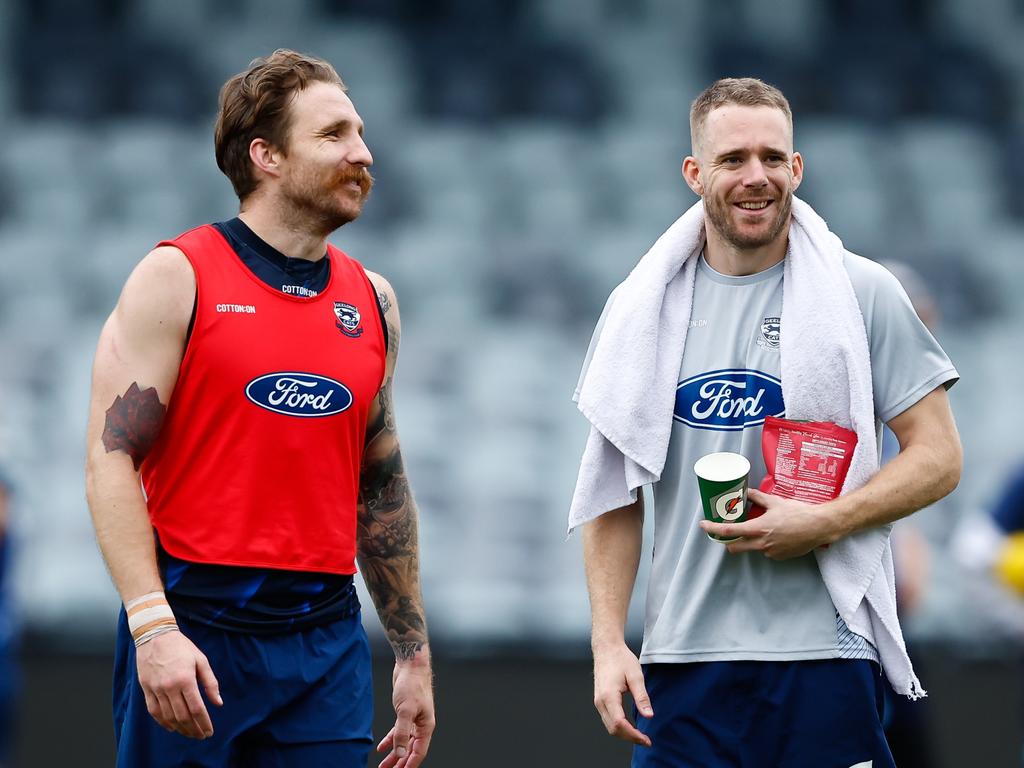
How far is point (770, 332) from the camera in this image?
327 centimetres

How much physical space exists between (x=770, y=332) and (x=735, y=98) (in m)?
0.50

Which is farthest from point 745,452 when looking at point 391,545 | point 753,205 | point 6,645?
point 6,645

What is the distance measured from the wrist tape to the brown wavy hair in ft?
3.14

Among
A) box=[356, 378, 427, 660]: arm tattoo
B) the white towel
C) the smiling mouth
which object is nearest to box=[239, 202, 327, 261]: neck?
box=[356, 378, 427, 660]: arm tattoo

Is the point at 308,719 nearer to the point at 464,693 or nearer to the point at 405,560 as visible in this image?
the point at 405,560

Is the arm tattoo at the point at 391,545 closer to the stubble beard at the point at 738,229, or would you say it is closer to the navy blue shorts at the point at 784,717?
the navy blue shorts at the point at 784,717

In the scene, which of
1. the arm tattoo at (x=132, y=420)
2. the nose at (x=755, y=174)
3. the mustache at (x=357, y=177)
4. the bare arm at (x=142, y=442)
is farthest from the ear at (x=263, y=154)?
the nose at (x=755, y=174)

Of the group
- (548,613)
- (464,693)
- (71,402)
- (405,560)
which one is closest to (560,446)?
(548,613)

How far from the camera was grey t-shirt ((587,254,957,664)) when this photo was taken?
3.19 m

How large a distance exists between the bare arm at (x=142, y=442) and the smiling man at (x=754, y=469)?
0.85 meters

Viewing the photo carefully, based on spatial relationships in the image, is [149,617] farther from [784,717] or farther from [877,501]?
[877,501]

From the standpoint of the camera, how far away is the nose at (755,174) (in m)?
3.22

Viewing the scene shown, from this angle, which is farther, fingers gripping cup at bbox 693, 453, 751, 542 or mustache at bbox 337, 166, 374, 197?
mustache at bbox 337, 166, 374, 197

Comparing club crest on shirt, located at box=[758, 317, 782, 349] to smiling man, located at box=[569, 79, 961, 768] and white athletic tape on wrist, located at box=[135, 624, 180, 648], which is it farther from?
white athletic tape on wrist, located at box=[135, 624, 180, 648]
